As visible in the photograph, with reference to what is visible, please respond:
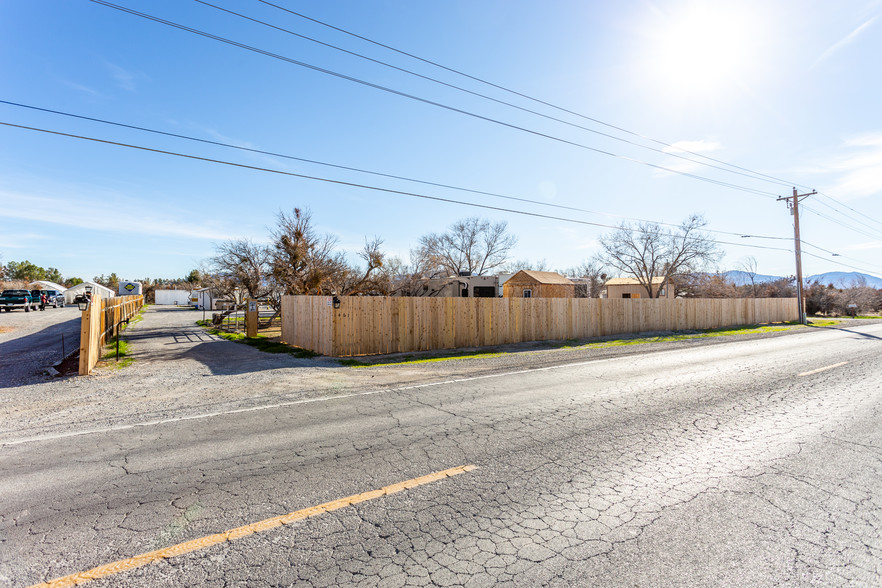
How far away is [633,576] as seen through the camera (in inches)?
96.6

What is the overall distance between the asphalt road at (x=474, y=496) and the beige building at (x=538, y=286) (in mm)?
31388

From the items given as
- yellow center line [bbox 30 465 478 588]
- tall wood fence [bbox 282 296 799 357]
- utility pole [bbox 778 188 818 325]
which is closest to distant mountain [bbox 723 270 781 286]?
utility pole [bbox 778 188 818 325]

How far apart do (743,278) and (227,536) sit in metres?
70.7

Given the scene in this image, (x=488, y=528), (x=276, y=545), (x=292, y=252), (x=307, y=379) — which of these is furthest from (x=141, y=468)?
(x=292, y=252)

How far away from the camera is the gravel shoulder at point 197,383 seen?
6129mm

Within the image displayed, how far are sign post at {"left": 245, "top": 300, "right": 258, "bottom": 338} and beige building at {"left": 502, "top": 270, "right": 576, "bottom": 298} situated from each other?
24.8m

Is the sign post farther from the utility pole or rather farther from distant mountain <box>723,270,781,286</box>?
distant mountain <box>723,270,781,286</box>

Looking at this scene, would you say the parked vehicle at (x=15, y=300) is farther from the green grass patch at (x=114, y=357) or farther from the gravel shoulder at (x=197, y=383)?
the gravel shoulder at (x=197, y=383)

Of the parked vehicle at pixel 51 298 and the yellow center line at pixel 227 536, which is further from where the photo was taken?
the parked vehicle at pixel 51 298

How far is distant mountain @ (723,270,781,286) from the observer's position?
5600 cm

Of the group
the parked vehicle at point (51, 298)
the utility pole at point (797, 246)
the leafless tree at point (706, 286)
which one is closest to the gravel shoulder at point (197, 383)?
the utility pole at point (797, 246)

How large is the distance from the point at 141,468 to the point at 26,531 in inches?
44.1

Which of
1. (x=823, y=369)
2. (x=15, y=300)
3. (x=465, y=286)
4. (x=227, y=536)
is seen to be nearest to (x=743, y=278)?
(x=465, y=286)

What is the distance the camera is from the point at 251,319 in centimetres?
1912
